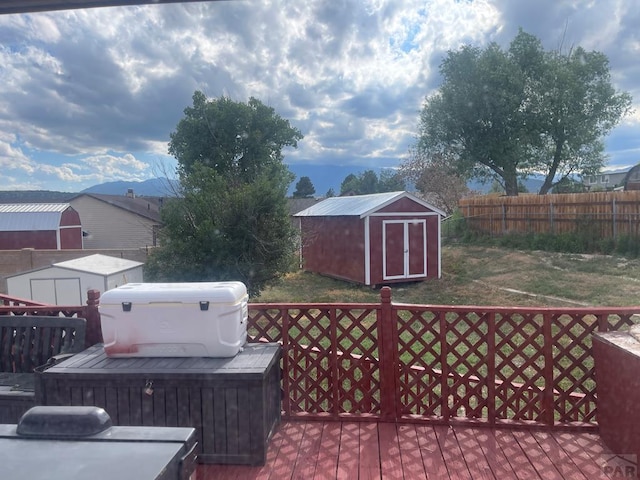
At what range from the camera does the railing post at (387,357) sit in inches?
118

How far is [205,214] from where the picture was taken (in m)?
8.98

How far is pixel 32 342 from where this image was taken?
3152 mm

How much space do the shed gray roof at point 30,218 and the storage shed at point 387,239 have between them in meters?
12.9

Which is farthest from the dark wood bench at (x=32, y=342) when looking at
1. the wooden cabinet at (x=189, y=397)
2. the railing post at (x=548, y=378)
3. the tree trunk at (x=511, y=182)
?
the tree trunk at (x=511, y=182)

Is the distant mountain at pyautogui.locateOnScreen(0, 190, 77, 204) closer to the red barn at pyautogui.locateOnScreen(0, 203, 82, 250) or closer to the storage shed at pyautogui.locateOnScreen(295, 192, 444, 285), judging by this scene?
the red barn at pyautogui.locateOnScreen(0, 203, 82, 250)

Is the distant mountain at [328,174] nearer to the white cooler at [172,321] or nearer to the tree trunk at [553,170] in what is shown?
the tree trunk at [553,170]

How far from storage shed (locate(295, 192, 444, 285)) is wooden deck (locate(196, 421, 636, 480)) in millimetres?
8740

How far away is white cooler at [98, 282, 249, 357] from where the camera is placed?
2600mm

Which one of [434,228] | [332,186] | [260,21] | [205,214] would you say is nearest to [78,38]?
[260,21]

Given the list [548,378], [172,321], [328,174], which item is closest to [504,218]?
[548,378]

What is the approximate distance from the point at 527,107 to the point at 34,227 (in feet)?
67.0

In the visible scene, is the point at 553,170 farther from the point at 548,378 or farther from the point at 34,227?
the point at 34,227

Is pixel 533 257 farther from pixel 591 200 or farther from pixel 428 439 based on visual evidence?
pixel 428 439

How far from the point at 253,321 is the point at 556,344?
1.90 meters
